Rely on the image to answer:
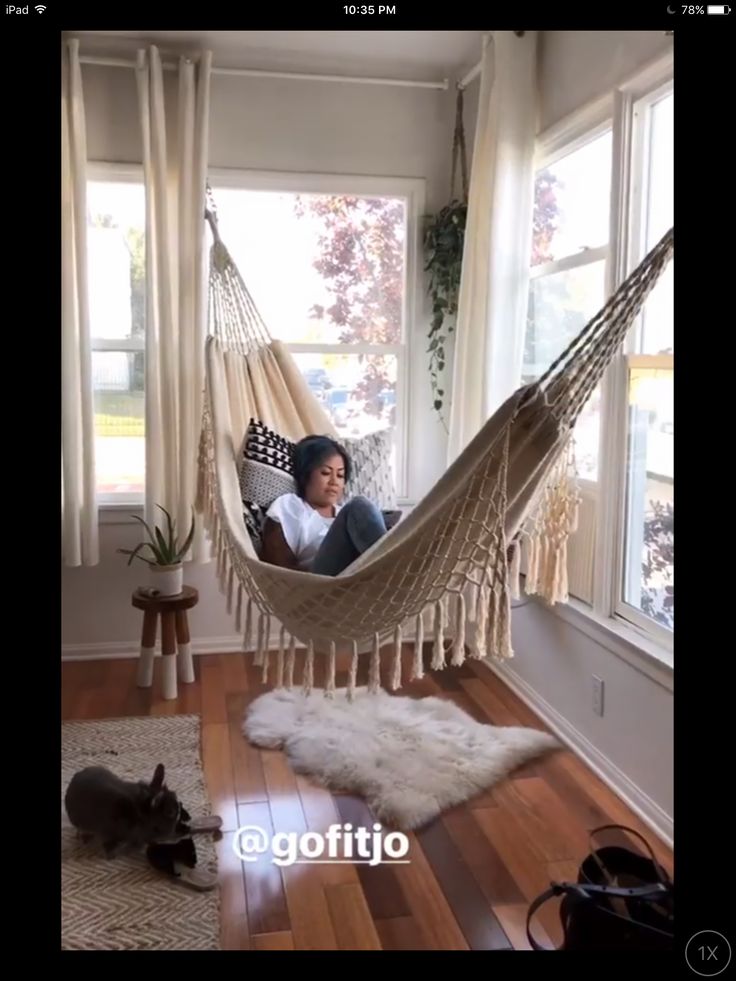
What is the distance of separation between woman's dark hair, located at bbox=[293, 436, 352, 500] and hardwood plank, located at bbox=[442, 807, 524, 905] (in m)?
0.96

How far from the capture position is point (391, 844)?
5.84ft

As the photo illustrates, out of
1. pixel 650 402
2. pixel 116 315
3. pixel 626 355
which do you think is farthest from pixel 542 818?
pixel 116 315

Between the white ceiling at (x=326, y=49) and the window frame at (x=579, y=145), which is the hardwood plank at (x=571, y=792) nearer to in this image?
the window frame at (x=579, y=145)

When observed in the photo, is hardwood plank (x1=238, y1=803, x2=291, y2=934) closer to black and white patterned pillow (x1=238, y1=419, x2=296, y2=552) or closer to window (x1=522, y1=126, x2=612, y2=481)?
black and white patterned pillow (x1=238, y1=419, x2=296, y2=552)

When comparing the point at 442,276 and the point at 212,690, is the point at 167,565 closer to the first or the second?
the point at 212,690

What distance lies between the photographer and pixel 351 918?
4.84ft

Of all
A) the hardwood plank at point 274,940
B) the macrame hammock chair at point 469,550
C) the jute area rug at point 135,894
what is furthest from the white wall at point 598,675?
the jute area rug at point 135,894

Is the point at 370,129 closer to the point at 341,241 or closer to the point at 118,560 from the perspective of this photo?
the point at 341,241

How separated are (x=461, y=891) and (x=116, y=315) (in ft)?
6.97
